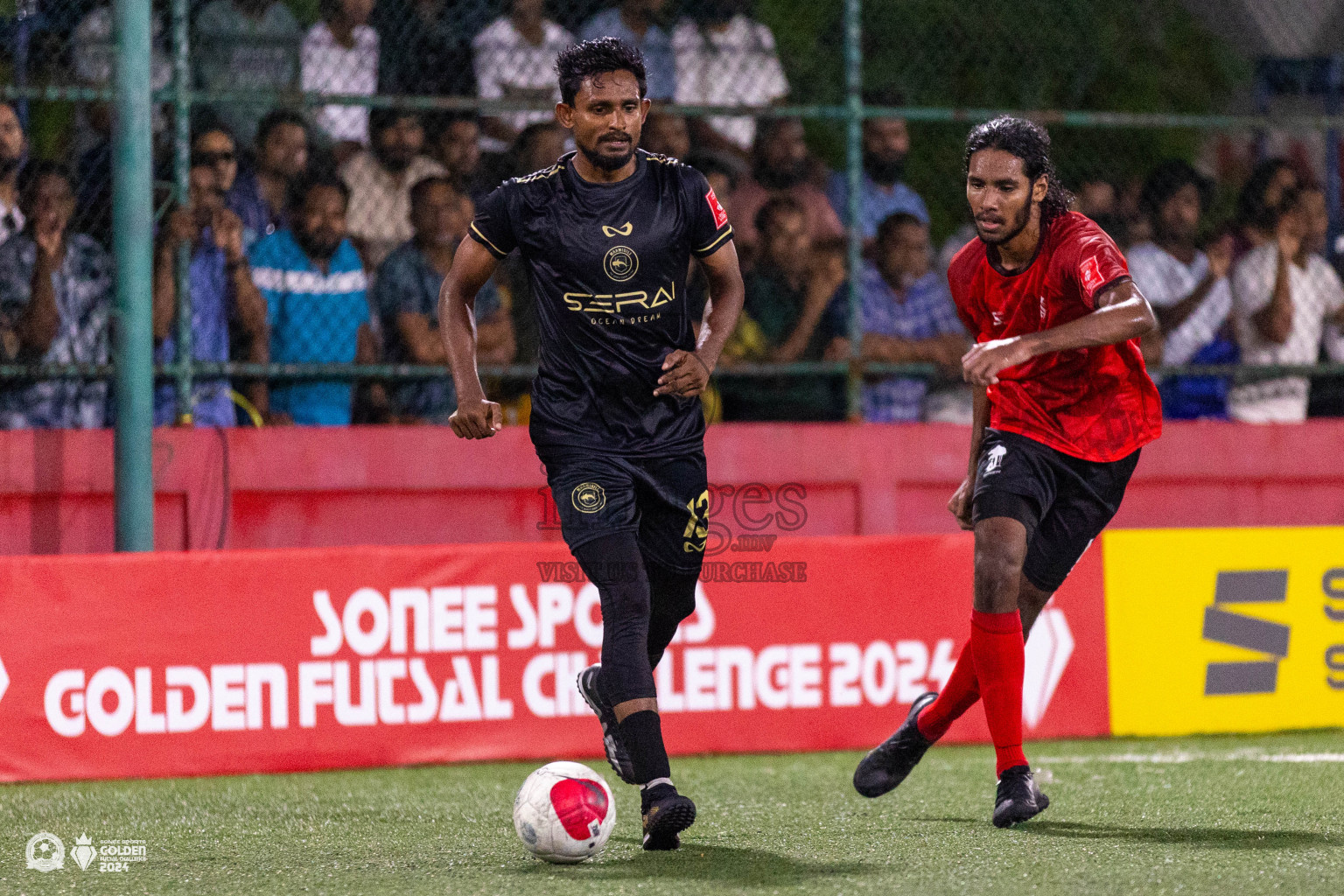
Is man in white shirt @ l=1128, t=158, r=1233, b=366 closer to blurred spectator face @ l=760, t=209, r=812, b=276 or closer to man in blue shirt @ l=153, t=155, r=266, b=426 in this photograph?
blurred spectator face @ l=760, t=209, r=812, b=276

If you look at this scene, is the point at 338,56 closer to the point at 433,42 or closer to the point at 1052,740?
the point at 433,42

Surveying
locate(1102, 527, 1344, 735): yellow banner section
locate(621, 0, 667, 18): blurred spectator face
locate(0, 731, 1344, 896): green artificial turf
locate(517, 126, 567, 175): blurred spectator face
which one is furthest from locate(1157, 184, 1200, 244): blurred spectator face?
locate(517, 126, 567, 175): blurred spectator face

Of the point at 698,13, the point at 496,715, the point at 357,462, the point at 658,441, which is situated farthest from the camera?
the point at 698,13

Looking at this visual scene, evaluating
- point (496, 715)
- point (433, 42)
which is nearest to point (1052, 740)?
point (496, 715)

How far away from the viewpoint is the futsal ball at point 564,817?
4.40 meters

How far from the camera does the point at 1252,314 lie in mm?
9031

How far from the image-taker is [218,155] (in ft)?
25.3

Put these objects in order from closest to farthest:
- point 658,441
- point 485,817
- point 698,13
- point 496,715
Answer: point 658,441, point 485,817, point 496,715, point 698,13

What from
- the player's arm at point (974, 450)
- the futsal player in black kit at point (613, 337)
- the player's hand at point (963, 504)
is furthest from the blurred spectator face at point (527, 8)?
the player's hand at point (963, 504)

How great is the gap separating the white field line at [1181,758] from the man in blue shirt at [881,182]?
9.72ft

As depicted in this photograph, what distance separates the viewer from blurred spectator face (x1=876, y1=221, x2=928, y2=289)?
8.65 m

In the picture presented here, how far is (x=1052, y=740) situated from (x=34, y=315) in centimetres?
473

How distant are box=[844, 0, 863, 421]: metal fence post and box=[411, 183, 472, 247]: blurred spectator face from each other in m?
1.87

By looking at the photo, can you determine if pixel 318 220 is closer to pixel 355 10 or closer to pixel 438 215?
pixel 438 215
